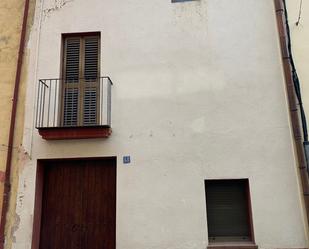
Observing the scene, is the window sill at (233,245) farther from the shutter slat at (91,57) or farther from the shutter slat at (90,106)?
the shutter slat at (91,57)

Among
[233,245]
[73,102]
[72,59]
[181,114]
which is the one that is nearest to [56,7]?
[72,59]

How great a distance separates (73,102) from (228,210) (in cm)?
419

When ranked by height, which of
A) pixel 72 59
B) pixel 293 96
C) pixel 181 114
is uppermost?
pixel 72 59

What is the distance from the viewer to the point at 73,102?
725cm

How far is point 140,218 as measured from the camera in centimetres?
644

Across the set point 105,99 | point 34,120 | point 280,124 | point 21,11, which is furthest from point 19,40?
point 280,124

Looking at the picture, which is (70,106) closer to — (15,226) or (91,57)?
(91,57)

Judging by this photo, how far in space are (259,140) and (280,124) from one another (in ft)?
1.85

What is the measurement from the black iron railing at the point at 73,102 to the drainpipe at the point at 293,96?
3879 millimetres

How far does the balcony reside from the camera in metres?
7.07

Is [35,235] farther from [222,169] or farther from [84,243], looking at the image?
[222,169]

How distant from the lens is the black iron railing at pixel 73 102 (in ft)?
23.2

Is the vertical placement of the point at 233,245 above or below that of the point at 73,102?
below

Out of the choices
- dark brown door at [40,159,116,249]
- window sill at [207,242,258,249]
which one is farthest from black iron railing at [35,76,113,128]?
window sill at [207,242,258,249]
